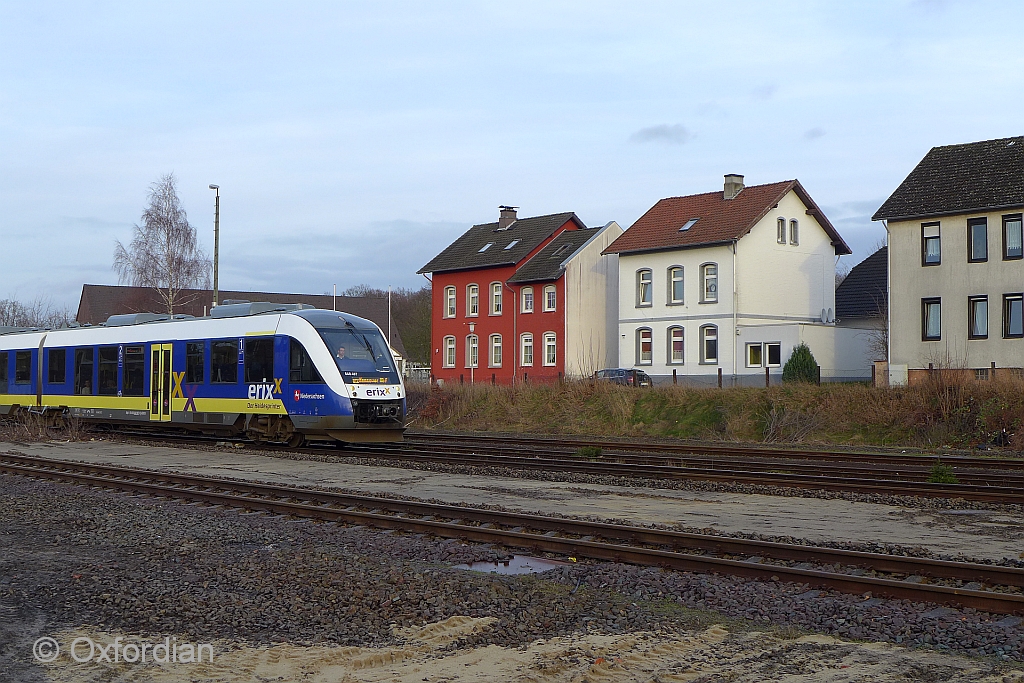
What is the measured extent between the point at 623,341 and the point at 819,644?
45.0m

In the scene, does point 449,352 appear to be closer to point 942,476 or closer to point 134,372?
point 134,372

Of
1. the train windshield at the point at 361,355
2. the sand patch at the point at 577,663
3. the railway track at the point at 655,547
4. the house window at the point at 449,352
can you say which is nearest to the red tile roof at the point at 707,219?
the house window at the point at 449,352

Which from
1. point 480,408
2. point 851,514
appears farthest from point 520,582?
point 480,408

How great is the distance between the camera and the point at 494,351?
57.3 meters

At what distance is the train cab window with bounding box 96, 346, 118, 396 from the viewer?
90.5 ft

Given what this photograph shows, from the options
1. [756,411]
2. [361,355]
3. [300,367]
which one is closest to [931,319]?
[756,411]

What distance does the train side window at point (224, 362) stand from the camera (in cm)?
2388

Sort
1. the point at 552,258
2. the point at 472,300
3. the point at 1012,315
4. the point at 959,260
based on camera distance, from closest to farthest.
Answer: the point at 1012,315
the point at 959,260
the point at 552,258
the point at 472,300

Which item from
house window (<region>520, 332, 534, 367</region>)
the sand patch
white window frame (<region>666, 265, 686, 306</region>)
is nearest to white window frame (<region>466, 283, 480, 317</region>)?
house window (<region>520, 332, 534, 367</region>)

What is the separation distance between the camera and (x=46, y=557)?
10250mm

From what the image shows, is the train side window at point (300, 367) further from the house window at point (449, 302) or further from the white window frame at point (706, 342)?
the house window at point (449, 302)

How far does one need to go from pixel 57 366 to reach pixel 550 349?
2899 centimetres

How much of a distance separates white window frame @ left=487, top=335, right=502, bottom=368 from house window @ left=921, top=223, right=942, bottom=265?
24.0 metres

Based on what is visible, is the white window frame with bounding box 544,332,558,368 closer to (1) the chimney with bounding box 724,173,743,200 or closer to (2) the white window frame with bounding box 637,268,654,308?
(2) the white window frame with bounding box 637,268,654,308
